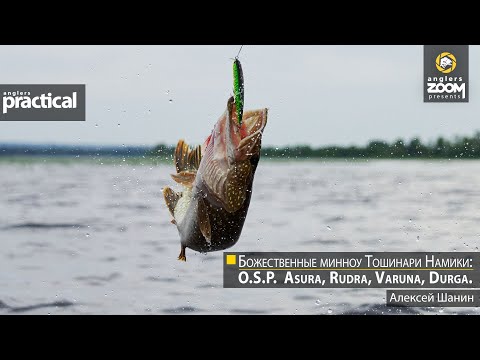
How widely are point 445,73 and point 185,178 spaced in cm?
181

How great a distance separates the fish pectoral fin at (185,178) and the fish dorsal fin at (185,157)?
4 cm

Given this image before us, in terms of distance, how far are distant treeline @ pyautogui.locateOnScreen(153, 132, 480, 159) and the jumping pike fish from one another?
2.84 feet

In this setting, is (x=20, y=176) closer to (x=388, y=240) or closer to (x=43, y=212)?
(x=43, y=212)

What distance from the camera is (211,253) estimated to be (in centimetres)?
501

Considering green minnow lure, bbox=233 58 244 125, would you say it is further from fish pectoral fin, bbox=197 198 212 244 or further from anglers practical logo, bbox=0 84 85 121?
anglers practical logo, bbox=0 84 85 121

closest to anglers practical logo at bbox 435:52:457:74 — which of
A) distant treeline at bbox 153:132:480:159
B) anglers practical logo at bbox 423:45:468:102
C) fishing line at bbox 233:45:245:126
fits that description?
anglers practical logo at bbox 423:45:468:102

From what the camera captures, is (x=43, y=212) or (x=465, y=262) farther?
(x=43, y=212)

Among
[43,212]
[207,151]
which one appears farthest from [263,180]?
[43,212]

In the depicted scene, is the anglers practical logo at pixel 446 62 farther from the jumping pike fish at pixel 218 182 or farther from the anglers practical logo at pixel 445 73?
the jumping pike fish at pixel 218 182

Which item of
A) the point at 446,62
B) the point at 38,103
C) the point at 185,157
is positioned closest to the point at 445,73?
the point at 446,62

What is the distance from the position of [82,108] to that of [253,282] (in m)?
1.55

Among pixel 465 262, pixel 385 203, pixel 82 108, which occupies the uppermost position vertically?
pixel 82 108

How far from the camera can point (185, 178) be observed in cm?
476

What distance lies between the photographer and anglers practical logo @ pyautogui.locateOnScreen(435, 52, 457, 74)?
5.10m
